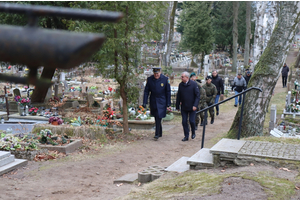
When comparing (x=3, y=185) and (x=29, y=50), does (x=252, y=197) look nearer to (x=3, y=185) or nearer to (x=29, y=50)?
(x=29, y=50)

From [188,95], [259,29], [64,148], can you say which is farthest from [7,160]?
[259,29]

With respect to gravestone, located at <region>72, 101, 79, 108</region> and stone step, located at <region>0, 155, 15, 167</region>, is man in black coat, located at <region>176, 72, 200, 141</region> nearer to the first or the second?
stone step, located at <region>0, 155, 15, 167</region>

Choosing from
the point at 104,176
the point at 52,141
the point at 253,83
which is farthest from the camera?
the point at 253,83

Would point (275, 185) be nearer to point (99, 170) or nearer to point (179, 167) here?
point (179, 167)

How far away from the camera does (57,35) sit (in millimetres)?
1379

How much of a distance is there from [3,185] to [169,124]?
802 centimetres

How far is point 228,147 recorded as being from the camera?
19.2 feet

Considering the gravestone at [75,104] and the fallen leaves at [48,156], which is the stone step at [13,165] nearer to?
the fallen leaves at [48,156]

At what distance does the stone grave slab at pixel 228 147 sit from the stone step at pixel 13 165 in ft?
13.7

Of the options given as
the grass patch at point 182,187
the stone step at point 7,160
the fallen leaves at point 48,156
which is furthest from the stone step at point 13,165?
the grass patch at point 182,187

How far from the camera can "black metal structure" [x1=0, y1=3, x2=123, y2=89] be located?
1.35 meters

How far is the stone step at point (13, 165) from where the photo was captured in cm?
710

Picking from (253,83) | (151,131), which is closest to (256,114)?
(253,83)

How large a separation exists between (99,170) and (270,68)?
5.21 m
